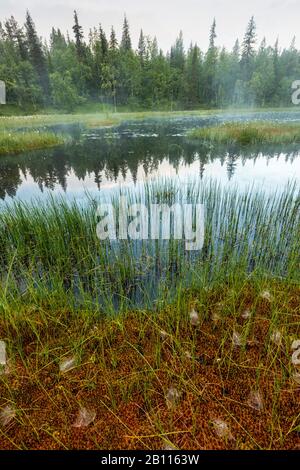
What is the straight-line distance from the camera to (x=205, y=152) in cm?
1602

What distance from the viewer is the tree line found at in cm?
5447

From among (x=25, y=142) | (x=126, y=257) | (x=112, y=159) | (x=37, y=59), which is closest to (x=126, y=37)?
(x=37, y=59)

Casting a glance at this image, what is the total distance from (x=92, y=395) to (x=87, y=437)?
37 cm

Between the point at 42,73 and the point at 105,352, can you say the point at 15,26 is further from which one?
the point at 105,352

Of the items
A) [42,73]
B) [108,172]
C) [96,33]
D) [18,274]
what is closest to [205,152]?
[108,172]

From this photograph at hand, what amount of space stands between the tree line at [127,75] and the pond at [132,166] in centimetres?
4415

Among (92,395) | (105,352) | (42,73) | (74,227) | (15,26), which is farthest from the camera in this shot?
(15,26)

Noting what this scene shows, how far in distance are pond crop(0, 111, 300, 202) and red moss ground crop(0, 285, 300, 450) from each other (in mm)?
6670

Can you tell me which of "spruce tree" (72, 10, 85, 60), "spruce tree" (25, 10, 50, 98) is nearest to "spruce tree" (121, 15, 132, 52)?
"spruce tree" (72, 10, 85, 60)

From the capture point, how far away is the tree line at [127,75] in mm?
54469

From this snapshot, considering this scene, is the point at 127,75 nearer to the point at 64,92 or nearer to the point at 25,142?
the point at 64,92

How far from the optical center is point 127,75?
63.8m

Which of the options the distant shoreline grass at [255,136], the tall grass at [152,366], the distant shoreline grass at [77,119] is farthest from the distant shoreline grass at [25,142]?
the tall grass at [152,366]

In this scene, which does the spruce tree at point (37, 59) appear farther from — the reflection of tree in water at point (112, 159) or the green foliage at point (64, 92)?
the reflection of tree in water at point (112, 159)
